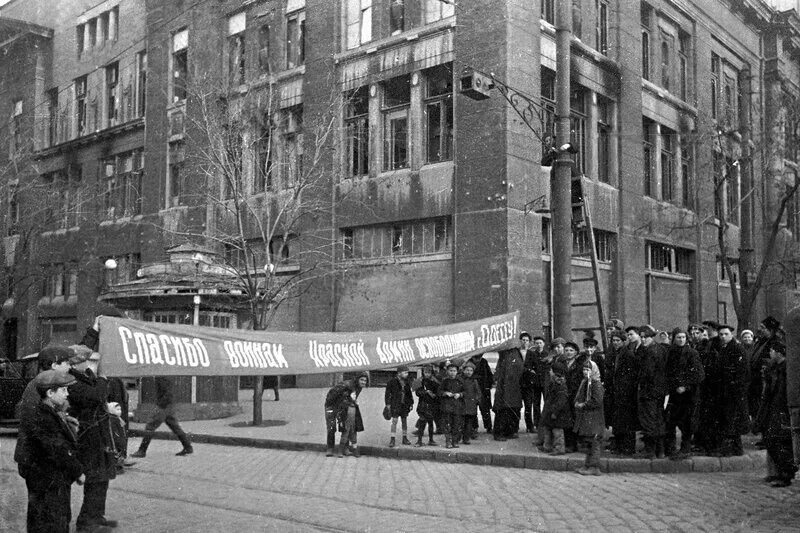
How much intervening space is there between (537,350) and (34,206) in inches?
770

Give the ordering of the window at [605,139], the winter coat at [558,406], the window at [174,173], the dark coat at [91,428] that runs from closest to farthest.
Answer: the dark coat at [91,428], the winter coat at [558,406], the window at [605,139], the window at [174,173]

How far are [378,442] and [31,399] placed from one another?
27.2 ft

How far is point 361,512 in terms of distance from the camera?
27.7ft

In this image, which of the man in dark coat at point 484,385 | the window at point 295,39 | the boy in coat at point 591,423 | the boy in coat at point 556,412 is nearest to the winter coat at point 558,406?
the boy in coat at point 556,412

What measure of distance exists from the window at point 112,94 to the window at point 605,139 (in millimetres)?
15748

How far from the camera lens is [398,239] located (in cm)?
2359

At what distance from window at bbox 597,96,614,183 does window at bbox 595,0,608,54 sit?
1664 mm

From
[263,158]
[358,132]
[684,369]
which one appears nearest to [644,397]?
[684,369]

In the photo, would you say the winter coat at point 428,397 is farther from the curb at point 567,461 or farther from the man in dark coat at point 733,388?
the man in dark coat at point 733,388

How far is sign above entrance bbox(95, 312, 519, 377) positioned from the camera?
7.89m

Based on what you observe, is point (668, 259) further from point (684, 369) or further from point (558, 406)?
point (558, 406)

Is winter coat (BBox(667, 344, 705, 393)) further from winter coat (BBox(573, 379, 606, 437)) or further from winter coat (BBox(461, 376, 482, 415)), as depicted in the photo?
winter coat (BBox(461, 376, 482, 415))

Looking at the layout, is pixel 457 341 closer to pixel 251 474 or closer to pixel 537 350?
pixel 537 350

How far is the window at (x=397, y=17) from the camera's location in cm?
2344
